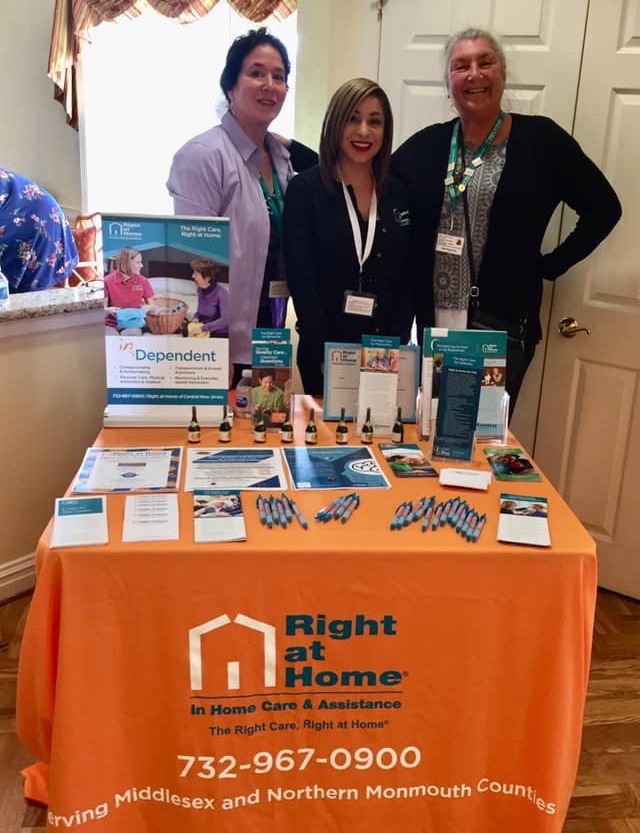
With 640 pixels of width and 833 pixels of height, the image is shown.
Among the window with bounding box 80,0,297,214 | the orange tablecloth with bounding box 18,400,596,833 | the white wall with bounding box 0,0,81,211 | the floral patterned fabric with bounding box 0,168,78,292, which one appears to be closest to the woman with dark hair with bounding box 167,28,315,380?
the orange tablecloth with bounding box 18,400,596,833

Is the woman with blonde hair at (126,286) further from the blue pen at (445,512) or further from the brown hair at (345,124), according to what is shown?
the blue pen at (445,512)

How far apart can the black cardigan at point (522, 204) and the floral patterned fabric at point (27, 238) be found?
174cm

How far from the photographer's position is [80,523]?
1.25m

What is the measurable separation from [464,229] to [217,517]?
1228 mm

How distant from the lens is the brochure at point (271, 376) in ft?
5.41

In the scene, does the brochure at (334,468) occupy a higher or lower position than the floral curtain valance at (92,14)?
Answer: lower

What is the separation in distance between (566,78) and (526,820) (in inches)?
77.8

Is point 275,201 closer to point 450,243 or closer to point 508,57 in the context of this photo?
point 450,243

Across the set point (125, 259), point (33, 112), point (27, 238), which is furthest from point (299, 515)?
point (33, 112)

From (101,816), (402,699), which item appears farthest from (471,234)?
(101,816)

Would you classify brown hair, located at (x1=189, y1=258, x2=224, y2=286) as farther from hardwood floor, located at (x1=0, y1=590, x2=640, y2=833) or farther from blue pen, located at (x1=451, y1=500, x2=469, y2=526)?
hardwood floor, located at (x1=0, y1=590, x2=640, y2=833)

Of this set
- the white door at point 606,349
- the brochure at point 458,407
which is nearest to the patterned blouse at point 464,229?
the white door at point 606,349

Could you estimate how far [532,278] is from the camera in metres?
2.17

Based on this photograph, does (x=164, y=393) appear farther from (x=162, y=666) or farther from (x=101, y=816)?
(x=101, y=816)
